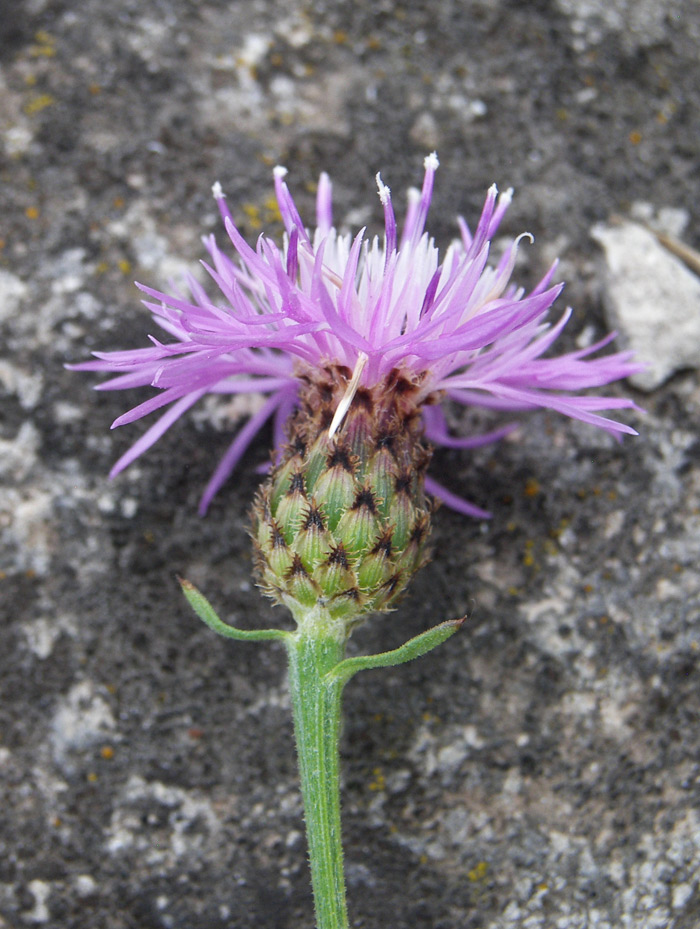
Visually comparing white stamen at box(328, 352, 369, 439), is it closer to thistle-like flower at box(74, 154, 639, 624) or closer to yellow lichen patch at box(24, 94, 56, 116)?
thistle-like flower at box(74, 154, 639, 624)

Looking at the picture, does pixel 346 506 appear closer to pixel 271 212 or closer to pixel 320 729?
pixel 320 729

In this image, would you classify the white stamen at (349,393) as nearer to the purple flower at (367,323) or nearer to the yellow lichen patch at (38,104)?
the purple flower at (367,323)

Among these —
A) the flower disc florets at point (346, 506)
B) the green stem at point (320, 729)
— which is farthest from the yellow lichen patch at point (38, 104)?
the green stem at point (320, 729)

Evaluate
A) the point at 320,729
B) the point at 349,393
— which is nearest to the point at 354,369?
the point at 349,393

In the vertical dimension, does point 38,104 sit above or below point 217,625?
above

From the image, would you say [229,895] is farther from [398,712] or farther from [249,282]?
[249,282]

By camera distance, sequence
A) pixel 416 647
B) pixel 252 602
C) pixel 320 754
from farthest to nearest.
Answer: pixel 252 602
pixel 320 754
pixel 416 647

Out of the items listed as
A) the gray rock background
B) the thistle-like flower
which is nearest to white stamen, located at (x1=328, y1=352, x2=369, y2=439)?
the thistle-like flower
